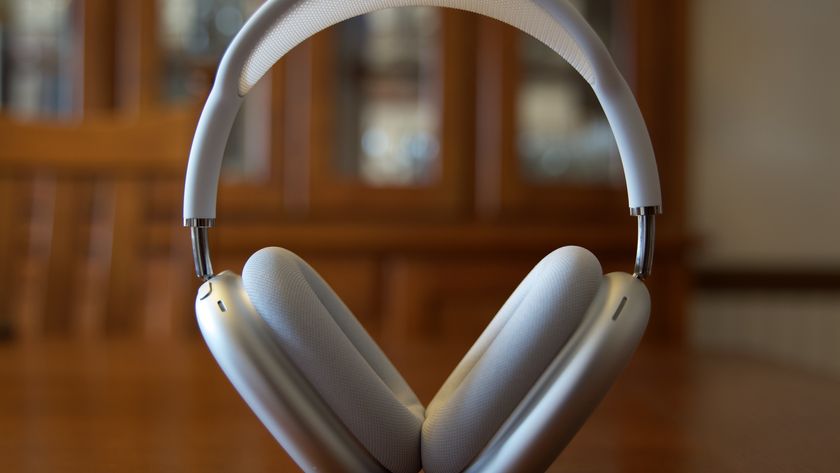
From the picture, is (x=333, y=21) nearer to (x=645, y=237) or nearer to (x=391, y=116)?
(x=645, y=237)

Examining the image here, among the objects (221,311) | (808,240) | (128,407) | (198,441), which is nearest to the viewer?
(221,311)

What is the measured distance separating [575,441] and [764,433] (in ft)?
0.42

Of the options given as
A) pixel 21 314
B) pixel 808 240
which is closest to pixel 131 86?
pixel 21 314

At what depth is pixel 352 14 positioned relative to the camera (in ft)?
1.25

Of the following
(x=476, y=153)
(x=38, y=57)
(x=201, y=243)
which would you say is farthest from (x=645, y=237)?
(x=38, y=57)

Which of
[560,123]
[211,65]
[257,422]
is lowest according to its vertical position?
[257,422]

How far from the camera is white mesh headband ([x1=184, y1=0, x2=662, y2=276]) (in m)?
0.35

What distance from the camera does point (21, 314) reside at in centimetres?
183

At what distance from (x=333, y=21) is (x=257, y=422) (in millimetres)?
281

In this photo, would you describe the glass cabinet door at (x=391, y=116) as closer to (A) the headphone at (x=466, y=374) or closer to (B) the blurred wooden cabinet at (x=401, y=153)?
(B) the blurred wooden cabinet at (x=401, y=153)

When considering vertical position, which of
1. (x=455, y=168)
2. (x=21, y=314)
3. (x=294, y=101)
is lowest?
(x=21, y=314)

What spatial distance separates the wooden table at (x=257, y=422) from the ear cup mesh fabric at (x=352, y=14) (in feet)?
0.67

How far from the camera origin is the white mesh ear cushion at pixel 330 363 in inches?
12.8

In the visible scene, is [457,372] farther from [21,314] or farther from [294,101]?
[21,314]
